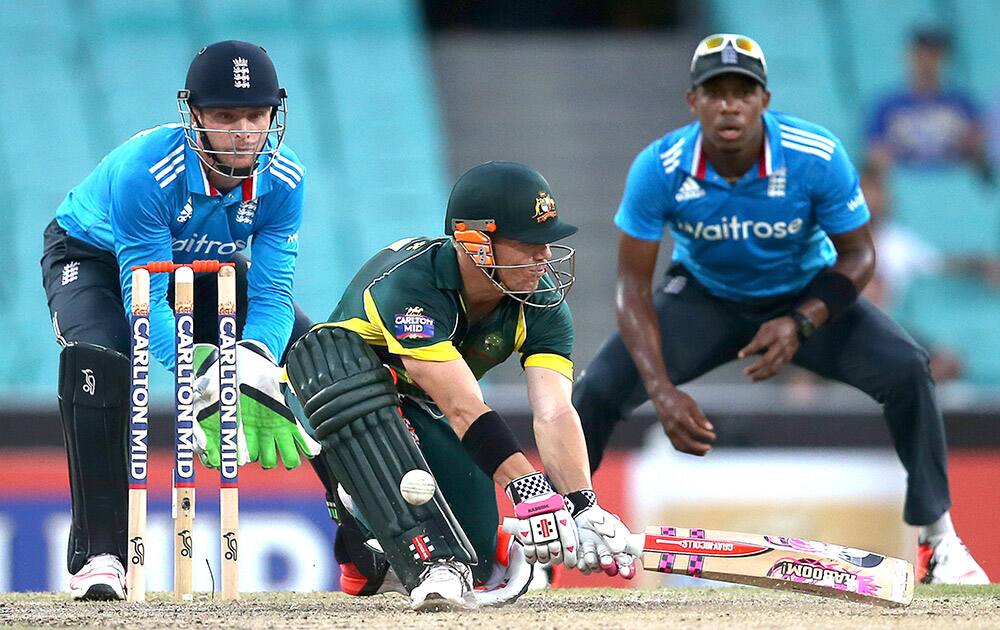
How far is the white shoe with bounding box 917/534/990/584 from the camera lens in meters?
5.49

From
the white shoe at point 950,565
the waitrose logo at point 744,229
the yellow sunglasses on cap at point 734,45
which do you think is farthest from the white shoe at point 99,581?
the white shoe at point 950,565

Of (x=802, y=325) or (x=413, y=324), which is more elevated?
(x=802, y=325)

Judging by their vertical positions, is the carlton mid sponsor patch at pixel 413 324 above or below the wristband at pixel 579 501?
above

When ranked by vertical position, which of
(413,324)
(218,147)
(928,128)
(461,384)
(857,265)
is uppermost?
(928,128)

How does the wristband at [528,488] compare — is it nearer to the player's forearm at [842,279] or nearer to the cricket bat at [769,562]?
the cricket bat at [769,562]

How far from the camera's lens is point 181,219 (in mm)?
4922

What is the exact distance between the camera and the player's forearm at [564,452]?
179 inches

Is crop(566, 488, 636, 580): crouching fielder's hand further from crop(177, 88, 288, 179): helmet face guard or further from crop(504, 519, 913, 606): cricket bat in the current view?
crop(177, 88, 288, 179): helmet face guard

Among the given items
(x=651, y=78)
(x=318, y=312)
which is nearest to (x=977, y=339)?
(x=651, y=78)

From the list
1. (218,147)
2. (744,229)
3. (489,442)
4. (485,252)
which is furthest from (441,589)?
(744,229)

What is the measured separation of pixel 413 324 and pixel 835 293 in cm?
180

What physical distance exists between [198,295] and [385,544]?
121cm

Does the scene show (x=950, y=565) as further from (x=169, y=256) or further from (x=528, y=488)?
(x=169, y=256)

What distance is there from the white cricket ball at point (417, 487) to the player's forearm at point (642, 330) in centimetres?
139
